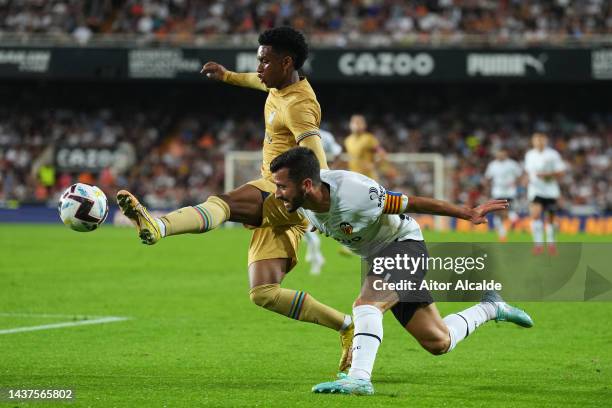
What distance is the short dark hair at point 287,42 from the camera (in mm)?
A: 7844

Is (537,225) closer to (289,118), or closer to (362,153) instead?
(362,153)

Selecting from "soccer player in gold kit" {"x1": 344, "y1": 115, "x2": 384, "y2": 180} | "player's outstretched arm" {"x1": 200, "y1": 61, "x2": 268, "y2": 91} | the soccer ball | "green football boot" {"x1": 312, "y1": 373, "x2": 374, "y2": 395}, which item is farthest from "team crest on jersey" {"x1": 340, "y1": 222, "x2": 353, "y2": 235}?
"soccer player in gold kit" {"x1": 344, "y1": 115, "x2": 384, "y2": 180}

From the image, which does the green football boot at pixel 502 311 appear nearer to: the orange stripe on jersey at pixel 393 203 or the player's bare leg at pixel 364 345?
the player's bare leg at pixel 364 345

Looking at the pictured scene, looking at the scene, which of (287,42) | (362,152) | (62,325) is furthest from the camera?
(362,152)

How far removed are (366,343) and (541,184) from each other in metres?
14.4

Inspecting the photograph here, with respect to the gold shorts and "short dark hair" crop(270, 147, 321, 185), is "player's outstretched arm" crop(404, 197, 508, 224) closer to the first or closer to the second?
"short dark hair" crop(270, 147, 321, 185)

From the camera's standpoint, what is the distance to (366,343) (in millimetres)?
6523

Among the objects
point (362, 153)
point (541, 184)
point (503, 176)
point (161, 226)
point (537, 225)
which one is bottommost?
point (161, 226)

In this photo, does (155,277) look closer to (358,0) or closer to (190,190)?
(190,190)

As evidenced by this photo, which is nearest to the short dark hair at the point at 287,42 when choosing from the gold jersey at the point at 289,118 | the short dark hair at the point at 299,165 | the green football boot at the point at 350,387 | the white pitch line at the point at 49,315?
the gold jersey at the point at 289,118

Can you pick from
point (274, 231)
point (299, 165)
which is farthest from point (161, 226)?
point (274, 231)

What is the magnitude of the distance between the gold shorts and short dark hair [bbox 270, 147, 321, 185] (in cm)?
Answer: 113

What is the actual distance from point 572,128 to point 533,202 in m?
17.3

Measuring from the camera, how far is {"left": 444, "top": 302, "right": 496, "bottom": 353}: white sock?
23.3 ft
